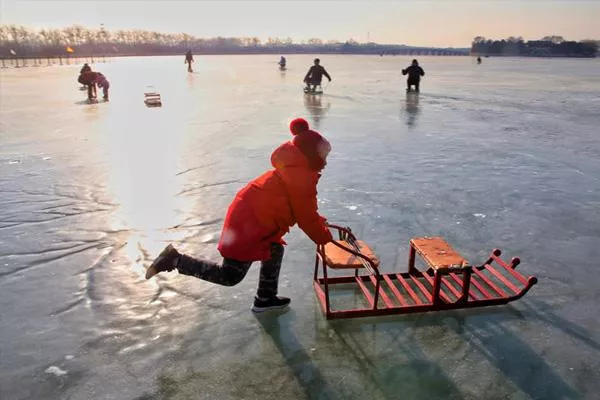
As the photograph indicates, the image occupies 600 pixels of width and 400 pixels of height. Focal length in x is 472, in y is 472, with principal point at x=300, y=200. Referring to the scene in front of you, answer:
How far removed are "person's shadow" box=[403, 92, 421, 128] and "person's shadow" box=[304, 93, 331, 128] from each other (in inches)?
100

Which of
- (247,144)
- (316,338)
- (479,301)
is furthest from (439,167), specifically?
(316,338)

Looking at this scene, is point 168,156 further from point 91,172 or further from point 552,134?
point 552,134

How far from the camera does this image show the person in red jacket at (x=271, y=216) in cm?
315

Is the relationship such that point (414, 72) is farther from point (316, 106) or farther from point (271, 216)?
point (271, 216)

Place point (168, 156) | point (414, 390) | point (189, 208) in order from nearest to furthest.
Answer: point (414, 390)
point (189, 208)
point (168, 156)

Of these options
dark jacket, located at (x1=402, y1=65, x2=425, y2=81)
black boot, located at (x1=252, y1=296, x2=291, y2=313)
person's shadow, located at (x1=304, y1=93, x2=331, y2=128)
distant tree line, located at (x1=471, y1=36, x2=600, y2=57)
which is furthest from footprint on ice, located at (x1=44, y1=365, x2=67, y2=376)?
distant tree line, located at (x1=471, y1=36, x2=600, y2=57)

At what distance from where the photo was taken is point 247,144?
1021 centimetres

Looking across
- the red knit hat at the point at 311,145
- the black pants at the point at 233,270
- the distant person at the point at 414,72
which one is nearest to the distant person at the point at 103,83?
the distant person at the point at 414,72

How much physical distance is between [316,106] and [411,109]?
10.8ft

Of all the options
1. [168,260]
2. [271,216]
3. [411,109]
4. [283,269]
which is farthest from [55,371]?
[411,109]

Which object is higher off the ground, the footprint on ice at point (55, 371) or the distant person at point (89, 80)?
the distant person at point (89, 80)

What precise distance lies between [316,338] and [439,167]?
5596mm

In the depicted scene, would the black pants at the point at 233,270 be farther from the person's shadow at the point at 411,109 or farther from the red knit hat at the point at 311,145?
the person's shadow at the point at 411,109

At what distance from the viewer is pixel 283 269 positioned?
462 centimetres
